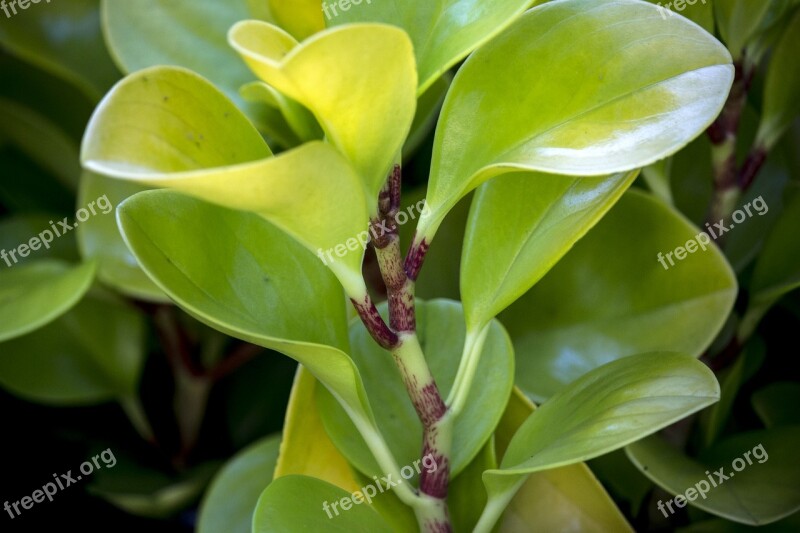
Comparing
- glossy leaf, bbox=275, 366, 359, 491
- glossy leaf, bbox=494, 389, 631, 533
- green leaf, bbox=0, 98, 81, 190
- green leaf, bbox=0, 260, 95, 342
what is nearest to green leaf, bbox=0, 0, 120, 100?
green leaf, bbox=0, 98, 81, 190

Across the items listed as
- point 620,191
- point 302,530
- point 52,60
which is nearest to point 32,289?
point 52,60

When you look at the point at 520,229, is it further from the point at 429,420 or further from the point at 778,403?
the point at 778,403

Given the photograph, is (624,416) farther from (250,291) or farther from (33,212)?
(33,212)

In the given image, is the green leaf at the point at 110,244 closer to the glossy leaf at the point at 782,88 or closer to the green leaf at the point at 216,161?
the green leaf at the point at 216,161

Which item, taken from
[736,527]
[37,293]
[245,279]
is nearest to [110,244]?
[37,293]

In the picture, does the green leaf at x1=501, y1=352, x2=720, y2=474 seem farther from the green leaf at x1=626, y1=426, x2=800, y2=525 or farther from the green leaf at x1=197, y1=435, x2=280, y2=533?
the green leaf at x1=197, y1=435, x2=280, y2=533
